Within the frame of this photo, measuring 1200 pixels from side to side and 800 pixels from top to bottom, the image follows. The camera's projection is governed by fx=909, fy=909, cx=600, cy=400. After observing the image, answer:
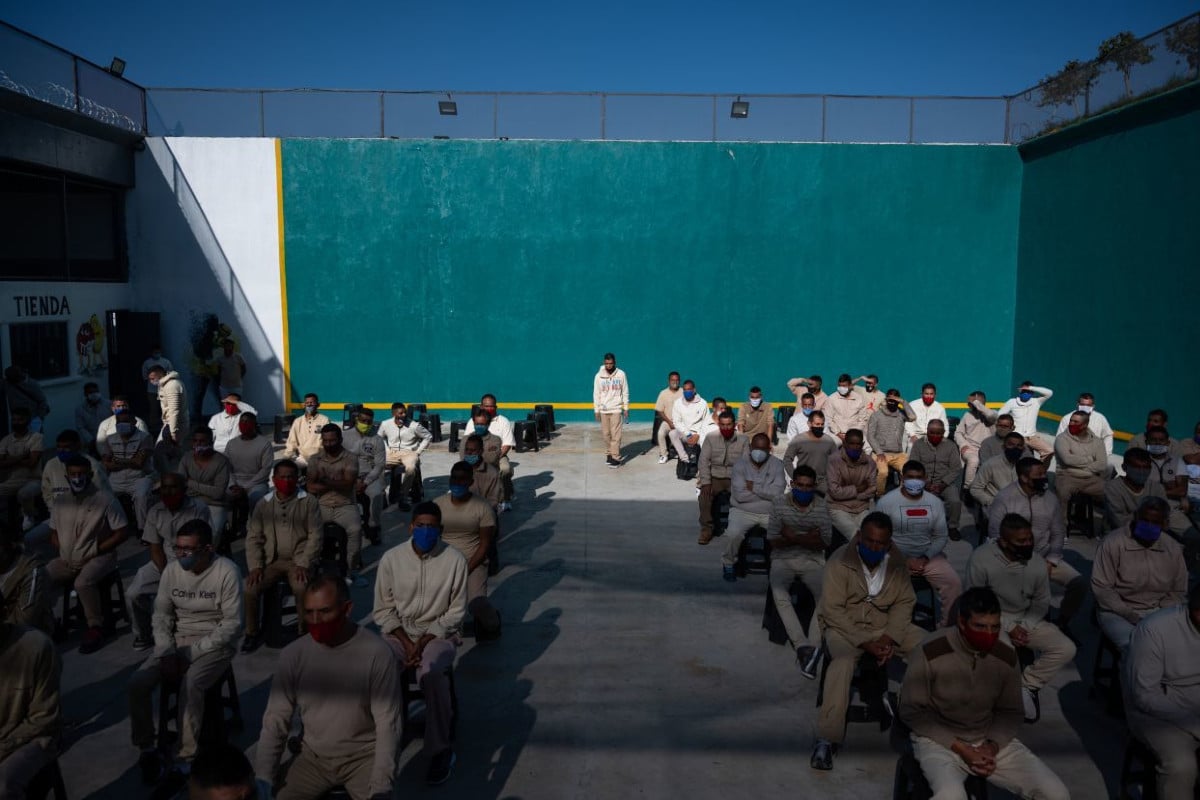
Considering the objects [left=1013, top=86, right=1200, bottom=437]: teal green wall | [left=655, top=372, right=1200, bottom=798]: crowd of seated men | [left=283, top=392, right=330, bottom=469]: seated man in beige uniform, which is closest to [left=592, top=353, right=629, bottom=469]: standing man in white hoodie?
[left=655, top=372, right=1200, bottom=798]: crowd of seated men

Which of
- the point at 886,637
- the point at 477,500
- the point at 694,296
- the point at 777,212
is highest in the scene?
the point at 777,212

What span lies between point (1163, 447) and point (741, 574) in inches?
191

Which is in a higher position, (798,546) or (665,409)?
(665,409)

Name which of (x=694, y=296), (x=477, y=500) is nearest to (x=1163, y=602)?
(x=477, y=500)

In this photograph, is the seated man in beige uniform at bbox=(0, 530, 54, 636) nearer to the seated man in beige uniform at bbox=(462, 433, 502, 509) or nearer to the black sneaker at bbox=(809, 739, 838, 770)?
the seated man in beige uniform at bbox=(462, 433, 502, 509)

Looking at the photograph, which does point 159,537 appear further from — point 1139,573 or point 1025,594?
point 1139,573

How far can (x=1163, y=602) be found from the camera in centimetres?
669

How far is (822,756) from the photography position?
586cm

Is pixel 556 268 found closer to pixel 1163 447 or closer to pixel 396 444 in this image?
pixel 396 444

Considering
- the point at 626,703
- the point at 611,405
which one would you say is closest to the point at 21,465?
the point at 626,703

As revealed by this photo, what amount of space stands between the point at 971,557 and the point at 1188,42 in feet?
38.9

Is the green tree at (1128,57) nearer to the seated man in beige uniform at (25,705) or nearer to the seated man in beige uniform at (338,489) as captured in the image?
the seated man in beige uniform at (338,489)

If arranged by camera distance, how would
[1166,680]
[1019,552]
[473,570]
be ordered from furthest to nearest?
[473,570], [1019,552], [1166,680]

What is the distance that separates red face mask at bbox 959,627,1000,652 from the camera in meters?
4.91
